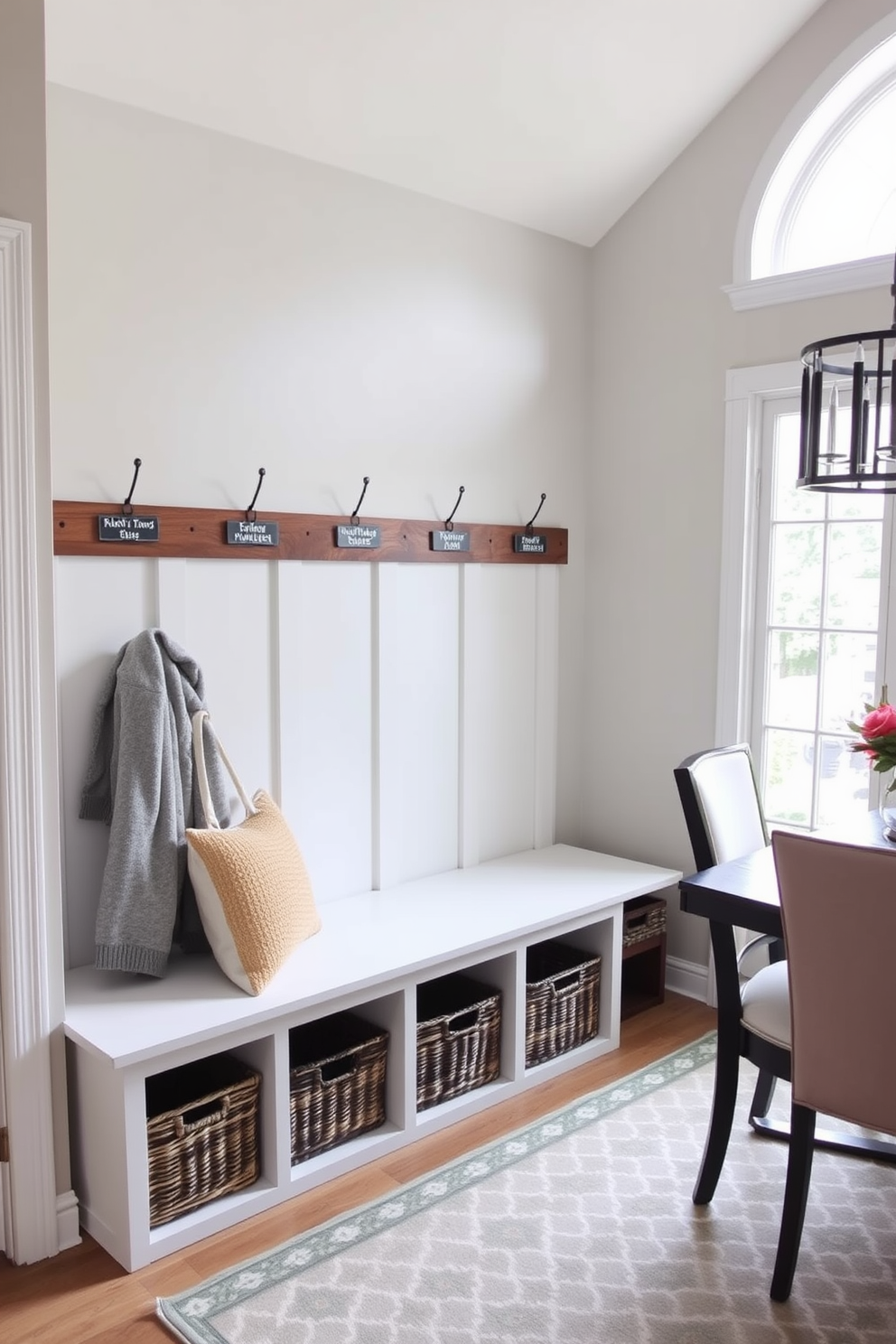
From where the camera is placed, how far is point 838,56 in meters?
3.13

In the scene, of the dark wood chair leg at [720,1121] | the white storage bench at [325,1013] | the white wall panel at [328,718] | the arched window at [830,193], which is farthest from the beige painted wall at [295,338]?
the dark wood chair leg at [720,1121]

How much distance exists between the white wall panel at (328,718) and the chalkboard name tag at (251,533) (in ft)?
0.31

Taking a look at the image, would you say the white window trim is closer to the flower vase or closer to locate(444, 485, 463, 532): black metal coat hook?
the flower vase

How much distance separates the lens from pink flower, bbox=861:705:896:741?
2387 mm

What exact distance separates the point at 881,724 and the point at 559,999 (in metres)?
1.30

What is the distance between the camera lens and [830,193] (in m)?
3.34

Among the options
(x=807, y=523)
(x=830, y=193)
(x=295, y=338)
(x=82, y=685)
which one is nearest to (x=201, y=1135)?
(x=82, y=685)

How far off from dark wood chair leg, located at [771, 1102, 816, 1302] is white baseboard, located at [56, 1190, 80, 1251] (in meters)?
1.46

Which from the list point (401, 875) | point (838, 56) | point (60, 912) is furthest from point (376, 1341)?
point (838, 56)

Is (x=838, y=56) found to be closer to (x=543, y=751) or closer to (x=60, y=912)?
(x=543, y=751)

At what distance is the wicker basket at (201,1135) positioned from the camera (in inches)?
91.6

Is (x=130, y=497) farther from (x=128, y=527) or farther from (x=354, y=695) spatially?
(x=354, y=695)

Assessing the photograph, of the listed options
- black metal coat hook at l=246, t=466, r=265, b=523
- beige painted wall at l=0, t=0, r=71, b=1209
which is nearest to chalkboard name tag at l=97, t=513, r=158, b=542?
black metal coat hook at l=246, t=466, r=265, b=523

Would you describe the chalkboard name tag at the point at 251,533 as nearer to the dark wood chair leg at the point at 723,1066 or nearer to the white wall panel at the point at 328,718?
the white wall panel at the point at 328,718
